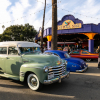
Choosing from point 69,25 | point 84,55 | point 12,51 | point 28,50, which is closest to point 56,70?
point 28,50

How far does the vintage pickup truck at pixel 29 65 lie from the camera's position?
401 centimetres

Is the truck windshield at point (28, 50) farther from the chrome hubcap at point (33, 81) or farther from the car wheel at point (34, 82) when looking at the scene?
the chrome hubcap at point (33, 81)

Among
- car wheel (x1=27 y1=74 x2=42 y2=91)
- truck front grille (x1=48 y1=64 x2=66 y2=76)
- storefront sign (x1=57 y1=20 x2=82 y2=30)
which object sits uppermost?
storefront sign (x1=57 y1=20 x2=82 y2=30)

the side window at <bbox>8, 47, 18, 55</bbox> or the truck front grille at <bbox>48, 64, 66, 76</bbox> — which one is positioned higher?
the side window at <bbox>8, 47, 18, 55</bbox>

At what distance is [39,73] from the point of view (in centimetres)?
395

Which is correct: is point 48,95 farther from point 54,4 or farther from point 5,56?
point 54,4

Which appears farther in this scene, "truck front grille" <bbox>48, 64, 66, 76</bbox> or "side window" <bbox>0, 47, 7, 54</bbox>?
"side window" <bbox>0, 47, 7, 54</bbox>

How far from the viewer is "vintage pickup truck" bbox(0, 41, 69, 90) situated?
4.01 meters

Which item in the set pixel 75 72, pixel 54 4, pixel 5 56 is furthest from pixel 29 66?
pixel 54 4

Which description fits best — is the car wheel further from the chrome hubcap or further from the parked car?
the parked car

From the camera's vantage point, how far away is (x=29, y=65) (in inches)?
168

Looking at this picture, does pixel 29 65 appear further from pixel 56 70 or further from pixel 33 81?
pixel 56 70

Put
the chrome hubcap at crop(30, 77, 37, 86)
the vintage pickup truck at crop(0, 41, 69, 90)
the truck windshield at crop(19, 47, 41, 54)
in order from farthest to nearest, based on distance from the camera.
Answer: the truck windshield at crop(19, 47, 41, 54) → the chrome hubcap at crop(30, 77, 37, 86) → the vintage pickup truck at crop(0, 41, 69, 90)

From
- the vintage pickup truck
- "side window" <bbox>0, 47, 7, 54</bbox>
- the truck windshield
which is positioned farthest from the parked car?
"side window" <bbox>0, 47, 7, 54</bbox>
